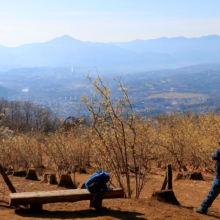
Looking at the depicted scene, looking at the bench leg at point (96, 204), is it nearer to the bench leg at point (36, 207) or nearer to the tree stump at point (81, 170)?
the bench leg at point (36, 207)

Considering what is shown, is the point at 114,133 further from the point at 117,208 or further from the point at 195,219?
the point at 195,219

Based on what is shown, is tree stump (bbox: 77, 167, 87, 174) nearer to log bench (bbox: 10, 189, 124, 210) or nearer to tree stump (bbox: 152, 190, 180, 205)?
tree stump (bbox: 152, 190, 180, 205)

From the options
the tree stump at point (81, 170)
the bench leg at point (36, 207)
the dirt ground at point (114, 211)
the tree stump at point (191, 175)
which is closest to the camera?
the dirt ground at point (114, 211)

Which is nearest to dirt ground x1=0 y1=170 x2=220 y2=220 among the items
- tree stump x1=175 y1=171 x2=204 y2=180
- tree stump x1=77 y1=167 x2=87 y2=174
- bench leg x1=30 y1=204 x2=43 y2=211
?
bench leg x1=30 y1=204 x2=43 y2=211

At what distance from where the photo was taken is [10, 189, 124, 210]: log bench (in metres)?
5.00

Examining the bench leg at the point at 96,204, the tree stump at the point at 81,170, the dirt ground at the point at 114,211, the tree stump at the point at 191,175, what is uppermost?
the bench leg at the point at 96,204

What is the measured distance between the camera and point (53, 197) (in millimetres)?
5148

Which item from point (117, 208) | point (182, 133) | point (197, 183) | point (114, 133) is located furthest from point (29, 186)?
point (182, 133)

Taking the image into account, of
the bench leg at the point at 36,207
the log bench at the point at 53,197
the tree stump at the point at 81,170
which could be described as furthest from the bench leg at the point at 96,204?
the tree stump at the point at 81,170

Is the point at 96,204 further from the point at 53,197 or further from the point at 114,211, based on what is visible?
the point at 53,197

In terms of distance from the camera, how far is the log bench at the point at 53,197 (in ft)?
16.4

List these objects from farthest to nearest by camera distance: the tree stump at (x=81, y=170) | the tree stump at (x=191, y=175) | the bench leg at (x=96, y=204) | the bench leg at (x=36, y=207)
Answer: the tree stump at (x=81, y=170), the tree stump at (x=191, y=175), the bench leg at (x=96, y=204), the bench leg at (x=36, y=207)

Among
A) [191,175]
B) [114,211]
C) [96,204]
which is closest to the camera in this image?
[114,211]

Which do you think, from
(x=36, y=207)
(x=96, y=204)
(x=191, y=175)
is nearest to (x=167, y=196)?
(x=96, y=204)
